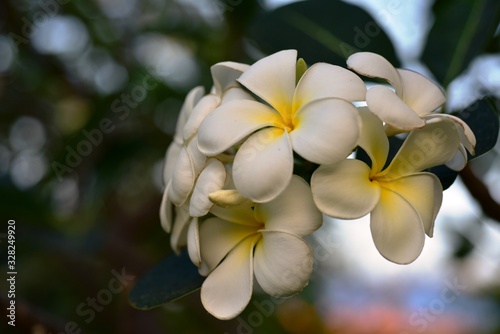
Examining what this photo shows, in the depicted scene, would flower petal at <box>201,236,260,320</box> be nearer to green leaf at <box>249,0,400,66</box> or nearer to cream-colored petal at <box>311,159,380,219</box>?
cream-colored petal at <box>311,159,380,219</box>

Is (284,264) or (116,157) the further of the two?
(116,157)

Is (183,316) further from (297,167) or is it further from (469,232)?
(297,167)

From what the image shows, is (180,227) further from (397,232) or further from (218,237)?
(397,232)

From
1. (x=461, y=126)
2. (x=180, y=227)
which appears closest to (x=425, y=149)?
(x=461, y=126)

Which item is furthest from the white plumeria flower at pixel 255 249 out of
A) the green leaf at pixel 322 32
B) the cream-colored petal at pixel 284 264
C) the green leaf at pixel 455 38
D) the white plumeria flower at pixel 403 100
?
the green leaf at pixel 455 38

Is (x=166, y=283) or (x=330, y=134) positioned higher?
(x=330, y=134)

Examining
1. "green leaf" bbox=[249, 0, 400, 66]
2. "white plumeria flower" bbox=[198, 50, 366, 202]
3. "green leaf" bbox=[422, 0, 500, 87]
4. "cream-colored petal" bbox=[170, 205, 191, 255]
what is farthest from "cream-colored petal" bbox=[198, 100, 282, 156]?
"green leaf" bbox=[422, 0, 500, 87]

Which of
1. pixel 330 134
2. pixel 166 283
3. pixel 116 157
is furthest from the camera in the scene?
pixel 116 157
